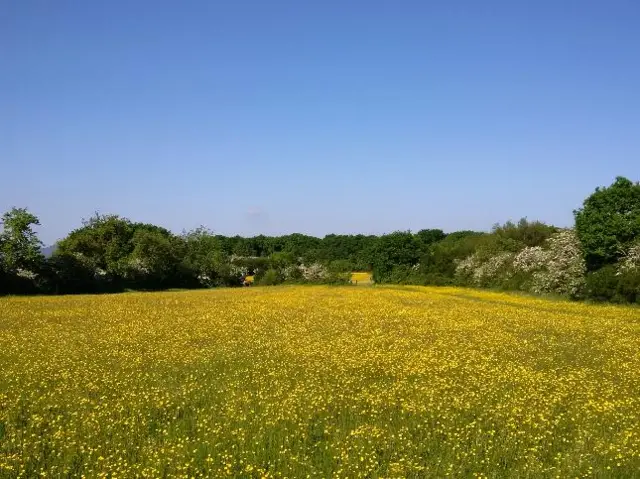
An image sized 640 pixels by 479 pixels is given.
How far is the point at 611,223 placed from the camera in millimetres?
37781

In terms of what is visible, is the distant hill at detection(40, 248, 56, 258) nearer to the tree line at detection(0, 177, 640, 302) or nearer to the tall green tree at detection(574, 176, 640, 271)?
the tree line at detection(0, 177, 640, 302)

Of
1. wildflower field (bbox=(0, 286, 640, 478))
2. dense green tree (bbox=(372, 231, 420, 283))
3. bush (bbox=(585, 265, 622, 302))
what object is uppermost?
dense green tree (bbox=(372, 231, 420, 283))

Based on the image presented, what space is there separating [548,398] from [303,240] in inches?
4075

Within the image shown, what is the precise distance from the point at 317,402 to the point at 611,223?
33834 millimetres

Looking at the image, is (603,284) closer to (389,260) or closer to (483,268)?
(483,268)

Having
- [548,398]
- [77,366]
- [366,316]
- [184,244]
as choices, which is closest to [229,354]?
[77,366]

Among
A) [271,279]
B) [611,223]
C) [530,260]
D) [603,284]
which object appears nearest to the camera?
[603,284]

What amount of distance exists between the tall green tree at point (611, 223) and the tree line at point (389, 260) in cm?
7

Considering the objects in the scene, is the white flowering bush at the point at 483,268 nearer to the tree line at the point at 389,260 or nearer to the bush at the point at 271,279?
the tree line at the point at 389,260

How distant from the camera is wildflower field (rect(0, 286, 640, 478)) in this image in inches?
305

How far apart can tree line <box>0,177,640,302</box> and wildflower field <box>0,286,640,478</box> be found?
62.5 feet

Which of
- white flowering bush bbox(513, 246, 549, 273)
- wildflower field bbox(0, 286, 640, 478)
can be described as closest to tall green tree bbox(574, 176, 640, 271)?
white flowering bush bbox(513, 246, 549, 273)

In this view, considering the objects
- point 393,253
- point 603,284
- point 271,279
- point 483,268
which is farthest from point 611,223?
point 271,279

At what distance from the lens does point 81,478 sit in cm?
698
